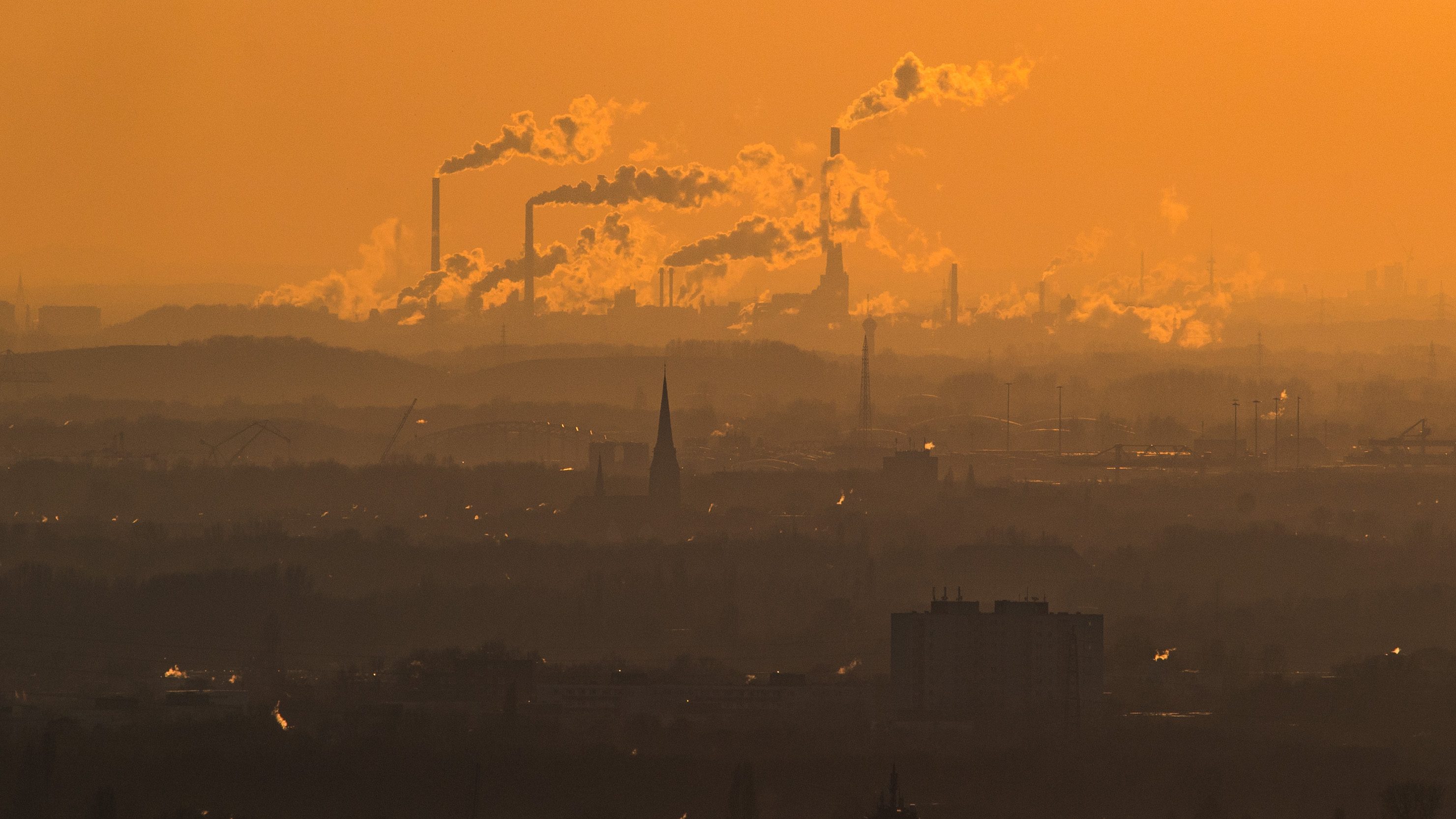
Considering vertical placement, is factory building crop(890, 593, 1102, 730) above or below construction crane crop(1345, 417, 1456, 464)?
below

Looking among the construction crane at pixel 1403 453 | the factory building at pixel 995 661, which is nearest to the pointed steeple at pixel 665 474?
the construction crane at pixel 1403 453

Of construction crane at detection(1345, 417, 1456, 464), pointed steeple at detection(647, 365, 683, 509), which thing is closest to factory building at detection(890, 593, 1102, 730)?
pointed steeple at detection(647, 365, 683, 509)

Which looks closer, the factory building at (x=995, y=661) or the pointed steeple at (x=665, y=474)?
the factory building at (x=995, y=661)

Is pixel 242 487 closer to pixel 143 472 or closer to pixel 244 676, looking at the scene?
pixel 143 472

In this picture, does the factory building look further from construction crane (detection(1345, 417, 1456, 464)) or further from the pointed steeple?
construction crane (detection(1345, 417, 1456, 464))

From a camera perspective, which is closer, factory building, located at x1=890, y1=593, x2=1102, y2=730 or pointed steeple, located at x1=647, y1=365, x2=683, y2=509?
factory building, located at x1=890, y1=593, x2=1102, y2=730

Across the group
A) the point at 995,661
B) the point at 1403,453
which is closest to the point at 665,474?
the point at 1403,453

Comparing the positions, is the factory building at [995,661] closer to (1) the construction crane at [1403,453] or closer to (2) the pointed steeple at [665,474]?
(2) the pointed steeple at [665,474]

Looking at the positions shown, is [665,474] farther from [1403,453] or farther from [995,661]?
[995,661]
